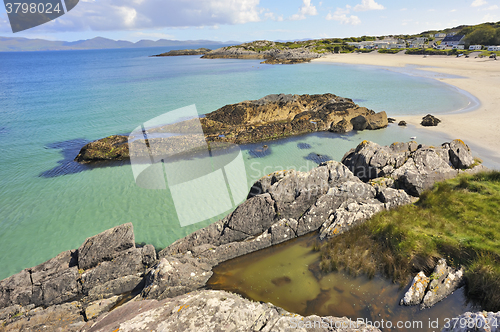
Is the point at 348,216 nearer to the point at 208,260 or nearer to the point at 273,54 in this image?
the point at 208,260

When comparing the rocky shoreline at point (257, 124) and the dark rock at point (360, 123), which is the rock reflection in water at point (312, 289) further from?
the dark rock at point (360, 123)

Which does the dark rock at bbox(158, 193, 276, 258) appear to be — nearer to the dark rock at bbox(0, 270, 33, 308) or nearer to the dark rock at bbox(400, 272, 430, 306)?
the dark rock at bbox(0, 270, 33, 308)

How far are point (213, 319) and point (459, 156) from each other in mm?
14632

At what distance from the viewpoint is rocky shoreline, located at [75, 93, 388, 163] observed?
22.1 m

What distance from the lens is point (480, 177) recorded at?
441 inches

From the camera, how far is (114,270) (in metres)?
8.52

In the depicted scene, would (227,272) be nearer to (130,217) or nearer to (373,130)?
(130,217)

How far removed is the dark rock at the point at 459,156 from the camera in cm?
1280

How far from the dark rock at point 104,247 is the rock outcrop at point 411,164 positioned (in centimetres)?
1137

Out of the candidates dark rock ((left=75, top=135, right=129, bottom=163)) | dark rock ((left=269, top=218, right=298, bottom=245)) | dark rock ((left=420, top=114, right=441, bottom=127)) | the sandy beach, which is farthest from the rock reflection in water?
dark rock ((left=420, top=114, right=441, bottom=127))

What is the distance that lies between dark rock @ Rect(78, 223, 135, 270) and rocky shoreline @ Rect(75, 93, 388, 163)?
12779mm

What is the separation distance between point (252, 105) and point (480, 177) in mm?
23710

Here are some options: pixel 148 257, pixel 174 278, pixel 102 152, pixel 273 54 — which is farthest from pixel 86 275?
pixel 273 54

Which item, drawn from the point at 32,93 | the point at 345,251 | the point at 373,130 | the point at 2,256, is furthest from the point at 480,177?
the point at 32,93
